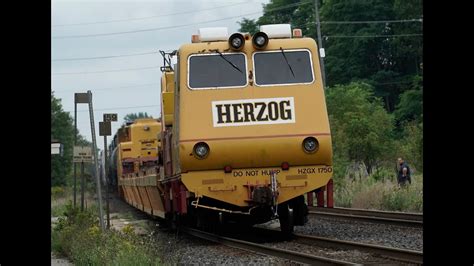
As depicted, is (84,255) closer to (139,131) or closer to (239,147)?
(239,147)

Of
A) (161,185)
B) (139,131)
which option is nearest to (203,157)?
(161,185)

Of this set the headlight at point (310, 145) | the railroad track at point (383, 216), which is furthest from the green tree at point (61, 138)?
the headlight at point (310, 145)

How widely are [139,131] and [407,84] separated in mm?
36231

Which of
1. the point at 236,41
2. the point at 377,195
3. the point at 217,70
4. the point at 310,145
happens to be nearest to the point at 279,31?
the point at 236,41

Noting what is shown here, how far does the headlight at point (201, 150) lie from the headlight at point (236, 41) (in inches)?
71.9

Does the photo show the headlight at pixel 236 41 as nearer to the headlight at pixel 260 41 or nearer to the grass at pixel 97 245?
the headlight at pixel 260 41

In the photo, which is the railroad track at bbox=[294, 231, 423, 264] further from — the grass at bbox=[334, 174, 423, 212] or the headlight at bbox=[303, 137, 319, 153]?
the grass at bbox=[334, 174, 423, 212]

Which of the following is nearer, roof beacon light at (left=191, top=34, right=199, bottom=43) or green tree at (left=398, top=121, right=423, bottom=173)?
roof beacon light at (left=191, top=34, right=199, bottom=43)

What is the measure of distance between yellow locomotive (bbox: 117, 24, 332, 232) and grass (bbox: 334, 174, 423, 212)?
25.8 feet

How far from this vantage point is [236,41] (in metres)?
14.6

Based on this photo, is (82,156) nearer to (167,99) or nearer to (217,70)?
(167,99)

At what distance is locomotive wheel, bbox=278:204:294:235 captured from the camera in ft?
48.2

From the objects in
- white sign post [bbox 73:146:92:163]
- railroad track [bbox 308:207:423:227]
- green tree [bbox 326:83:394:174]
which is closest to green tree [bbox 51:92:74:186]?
green tree [bbox 326:83:394:174]
